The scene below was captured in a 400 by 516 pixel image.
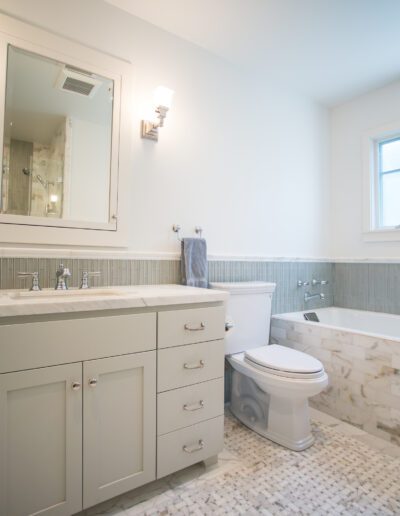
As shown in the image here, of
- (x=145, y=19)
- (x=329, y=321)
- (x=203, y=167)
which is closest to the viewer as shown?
(x=145, y=19)

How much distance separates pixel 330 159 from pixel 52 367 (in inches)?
115

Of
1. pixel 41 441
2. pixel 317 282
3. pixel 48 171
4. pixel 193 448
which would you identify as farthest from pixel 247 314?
pixel 48 171

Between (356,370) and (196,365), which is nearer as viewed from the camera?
(196,365)

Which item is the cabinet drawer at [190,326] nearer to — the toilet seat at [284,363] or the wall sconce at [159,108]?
the toilet seat at [284,363]

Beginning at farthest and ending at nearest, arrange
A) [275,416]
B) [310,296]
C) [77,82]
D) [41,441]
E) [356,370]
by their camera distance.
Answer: [310,296], [356,370], [275,416], [77,82], [41,441]

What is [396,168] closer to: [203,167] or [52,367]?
[203,167]

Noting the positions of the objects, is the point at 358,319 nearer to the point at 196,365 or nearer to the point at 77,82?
the point at 196,365

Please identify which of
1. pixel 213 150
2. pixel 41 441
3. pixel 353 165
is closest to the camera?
pixel 41 441

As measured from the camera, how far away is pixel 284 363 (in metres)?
1.69

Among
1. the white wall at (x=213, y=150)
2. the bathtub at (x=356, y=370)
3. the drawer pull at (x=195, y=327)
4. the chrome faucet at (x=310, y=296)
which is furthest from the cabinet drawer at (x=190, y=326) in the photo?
the chrome faucet at (x=310, y=296)

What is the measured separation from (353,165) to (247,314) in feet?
6.05

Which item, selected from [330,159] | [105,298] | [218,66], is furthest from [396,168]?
[105,298]

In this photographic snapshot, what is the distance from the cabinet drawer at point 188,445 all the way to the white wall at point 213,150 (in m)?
0.98

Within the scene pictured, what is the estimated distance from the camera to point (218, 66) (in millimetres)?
2193
